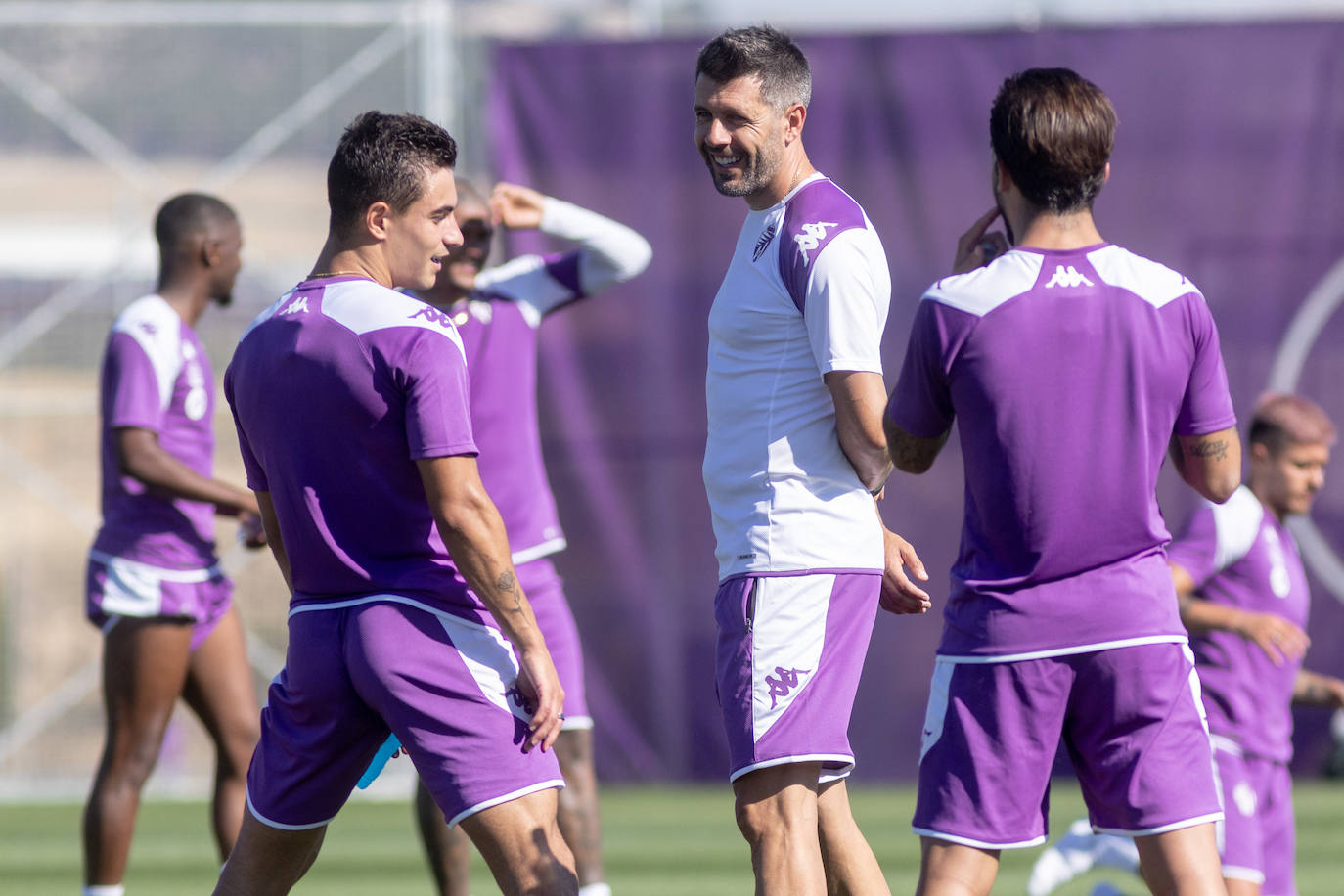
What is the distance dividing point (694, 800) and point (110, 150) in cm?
531

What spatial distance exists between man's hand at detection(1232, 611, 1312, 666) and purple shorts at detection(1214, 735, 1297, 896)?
55 cm

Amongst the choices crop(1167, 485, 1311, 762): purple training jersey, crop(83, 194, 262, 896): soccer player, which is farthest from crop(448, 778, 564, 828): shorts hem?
crop(1167, 485, 1311, 762): purple training jersey

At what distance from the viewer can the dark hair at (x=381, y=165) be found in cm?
358

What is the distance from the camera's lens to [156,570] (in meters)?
5.50

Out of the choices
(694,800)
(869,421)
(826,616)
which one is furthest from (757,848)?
(694,800)

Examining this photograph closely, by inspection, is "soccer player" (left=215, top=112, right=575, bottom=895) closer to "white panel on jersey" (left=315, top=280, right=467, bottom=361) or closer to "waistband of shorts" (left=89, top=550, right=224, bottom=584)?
"white panel on jersey" (left=315, top=280, right=467, bottom=361)

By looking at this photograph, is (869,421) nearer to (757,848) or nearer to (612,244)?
(757,848)

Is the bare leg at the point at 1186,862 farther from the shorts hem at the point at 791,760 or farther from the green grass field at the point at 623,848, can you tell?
the green grass field at the point at 623,848

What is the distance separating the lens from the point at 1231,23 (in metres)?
9.66

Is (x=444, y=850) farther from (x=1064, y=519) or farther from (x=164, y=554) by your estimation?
(x=1064, y=519)

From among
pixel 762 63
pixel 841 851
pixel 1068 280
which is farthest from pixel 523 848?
pixel 762 63

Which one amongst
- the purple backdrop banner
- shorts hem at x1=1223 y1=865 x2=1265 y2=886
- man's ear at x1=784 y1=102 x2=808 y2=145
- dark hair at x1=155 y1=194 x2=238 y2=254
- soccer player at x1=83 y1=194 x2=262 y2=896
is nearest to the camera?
man's ear at x1=784 y1=102 x2=808 y2=145

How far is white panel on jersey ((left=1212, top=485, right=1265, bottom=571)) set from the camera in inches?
190

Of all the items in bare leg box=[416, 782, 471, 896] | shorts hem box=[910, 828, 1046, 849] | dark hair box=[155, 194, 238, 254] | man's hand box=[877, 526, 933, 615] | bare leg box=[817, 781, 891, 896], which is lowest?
bare leg box=[416, 782, 471, 896]
